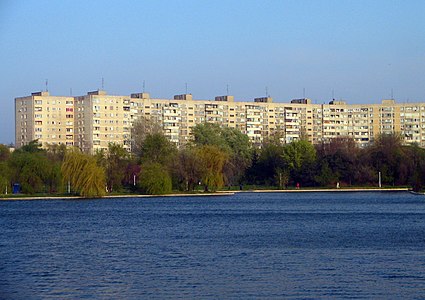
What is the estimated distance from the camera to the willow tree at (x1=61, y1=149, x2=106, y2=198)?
198 ft

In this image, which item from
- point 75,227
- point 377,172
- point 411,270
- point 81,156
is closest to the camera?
point 411,270

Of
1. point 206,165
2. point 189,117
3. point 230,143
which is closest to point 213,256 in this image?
point 206,165

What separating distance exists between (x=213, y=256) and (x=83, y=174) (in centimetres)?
3688

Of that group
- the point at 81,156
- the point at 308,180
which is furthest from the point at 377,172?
the point at 81,156

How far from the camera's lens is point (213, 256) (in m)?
25.1

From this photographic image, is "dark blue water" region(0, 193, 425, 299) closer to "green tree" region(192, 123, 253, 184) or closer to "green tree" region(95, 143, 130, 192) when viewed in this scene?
"green tree" region(95, 143, 130, 192)

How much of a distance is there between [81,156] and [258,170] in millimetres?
31480

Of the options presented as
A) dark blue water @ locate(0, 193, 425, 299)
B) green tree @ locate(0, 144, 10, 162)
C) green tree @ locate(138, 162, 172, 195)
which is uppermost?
green tree @ locate(0, 144, 10, 162)

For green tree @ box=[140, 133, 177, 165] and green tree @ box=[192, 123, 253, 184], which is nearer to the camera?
green tree @ box=[140, 133, 177, 165]

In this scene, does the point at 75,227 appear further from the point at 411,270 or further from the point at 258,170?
the point at 258,170

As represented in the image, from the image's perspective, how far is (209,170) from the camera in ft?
227

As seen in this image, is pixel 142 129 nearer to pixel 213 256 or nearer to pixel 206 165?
pixel 206 165

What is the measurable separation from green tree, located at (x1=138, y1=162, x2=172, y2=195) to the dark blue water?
2137 cm

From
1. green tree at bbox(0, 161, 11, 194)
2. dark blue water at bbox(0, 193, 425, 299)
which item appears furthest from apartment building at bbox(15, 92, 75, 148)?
dark blue water at bbox(0, 193, 425, 299)
